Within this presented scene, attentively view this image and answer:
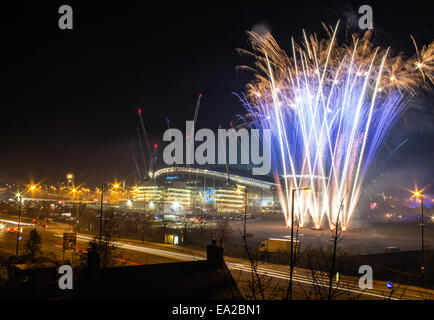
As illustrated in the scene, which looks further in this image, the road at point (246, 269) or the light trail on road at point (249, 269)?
the light trail on road at point (249, 269)

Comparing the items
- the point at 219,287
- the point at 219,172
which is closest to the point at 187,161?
the point at 219,172

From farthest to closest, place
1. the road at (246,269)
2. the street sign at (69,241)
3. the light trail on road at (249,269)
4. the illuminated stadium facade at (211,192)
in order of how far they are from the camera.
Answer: the illuminated stadium facade at (211,192), the street sign at (69,241), the light trail on road at (249,269), the road at (246,269)

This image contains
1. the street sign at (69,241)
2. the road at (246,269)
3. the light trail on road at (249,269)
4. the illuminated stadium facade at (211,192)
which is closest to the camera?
the road at (246,269)

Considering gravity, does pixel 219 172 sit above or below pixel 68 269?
above

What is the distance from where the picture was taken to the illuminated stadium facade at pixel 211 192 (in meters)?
125

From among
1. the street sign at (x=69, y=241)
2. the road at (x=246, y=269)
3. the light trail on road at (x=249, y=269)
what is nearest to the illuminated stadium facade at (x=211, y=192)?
the road at (x=246, y=269)

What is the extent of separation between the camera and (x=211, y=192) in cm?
12938

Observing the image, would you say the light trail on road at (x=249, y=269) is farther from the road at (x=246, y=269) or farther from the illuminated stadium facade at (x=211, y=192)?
the illuminated stadium facade at (x=211, y=192)

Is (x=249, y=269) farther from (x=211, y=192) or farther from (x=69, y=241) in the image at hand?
(x=211, y=192)

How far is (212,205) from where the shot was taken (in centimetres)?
12488

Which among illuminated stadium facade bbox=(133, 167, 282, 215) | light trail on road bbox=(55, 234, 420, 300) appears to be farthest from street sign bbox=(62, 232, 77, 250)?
illuminated stadium facade bbox=(133, 167, 282, 215)
